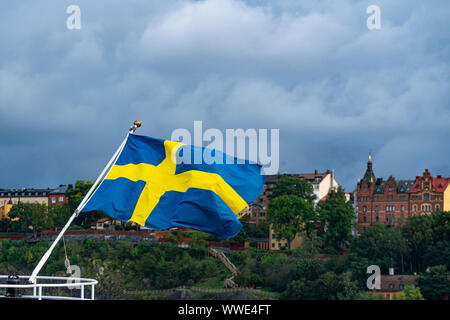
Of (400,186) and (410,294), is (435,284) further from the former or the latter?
(400,186)

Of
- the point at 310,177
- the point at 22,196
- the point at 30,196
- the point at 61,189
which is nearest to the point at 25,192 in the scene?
the point at 22,196

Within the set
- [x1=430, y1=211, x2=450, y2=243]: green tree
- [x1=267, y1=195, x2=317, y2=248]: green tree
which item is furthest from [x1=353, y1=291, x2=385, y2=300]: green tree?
[x1=267, y1=195, x2=317, y2=248]: green tree

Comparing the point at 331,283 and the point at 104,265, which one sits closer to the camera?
the point at 331,283

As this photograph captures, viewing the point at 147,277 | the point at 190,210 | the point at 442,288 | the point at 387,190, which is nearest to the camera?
the point at 190,210

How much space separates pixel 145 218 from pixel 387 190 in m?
78.7

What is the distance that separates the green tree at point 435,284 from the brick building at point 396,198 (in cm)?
1336

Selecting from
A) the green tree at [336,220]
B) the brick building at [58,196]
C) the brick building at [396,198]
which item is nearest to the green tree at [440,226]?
the brick building at [396,198]

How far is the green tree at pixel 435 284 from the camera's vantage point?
219 ft

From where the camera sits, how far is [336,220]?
8125cm

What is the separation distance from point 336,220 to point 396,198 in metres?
10.4
